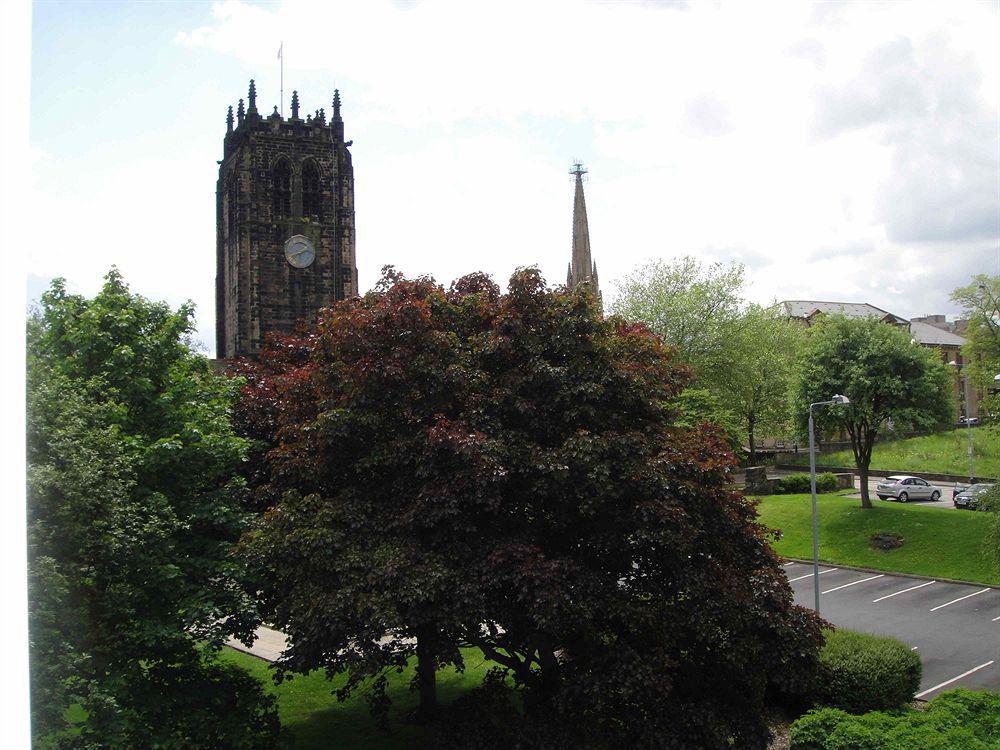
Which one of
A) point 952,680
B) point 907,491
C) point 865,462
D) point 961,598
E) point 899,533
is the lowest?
point 952,680

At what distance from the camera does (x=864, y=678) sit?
1816 centimetres

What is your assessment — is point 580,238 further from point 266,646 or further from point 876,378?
point 266,646

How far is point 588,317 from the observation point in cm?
1376

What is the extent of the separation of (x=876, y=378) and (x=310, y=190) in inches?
1156

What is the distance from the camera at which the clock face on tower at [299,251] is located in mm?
43000

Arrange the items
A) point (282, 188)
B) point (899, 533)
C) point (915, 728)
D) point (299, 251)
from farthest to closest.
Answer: point (282, 188) < point (299, 251) < point (899, 533) < point (915, 728)

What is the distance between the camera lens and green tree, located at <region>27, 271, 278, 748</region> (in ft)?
35.8

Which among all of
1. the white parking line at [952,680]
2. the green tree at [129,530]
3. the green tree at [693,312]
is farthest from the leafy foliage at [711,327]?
the green tree at [129,530]

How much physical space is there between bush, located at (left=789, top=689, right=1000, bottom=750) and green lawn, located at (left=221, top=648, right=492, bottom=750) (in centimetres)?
781

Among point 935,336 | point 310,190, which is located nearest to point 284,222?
point 310,190

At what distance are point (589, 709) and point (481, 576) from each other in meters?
2.80

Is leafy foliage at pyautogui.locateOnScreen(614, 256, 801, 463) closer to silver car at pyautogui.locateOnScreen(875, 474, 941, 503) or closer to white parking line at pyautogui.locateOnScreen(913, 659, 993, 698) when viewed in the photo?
silver car at pyautogui.locateOnScreen(875, 474, 941, 503)

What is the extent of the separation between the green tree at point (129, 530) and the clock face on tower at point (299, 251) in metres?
26.8

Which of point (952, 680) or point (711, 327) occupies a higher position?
point (711, 327)
